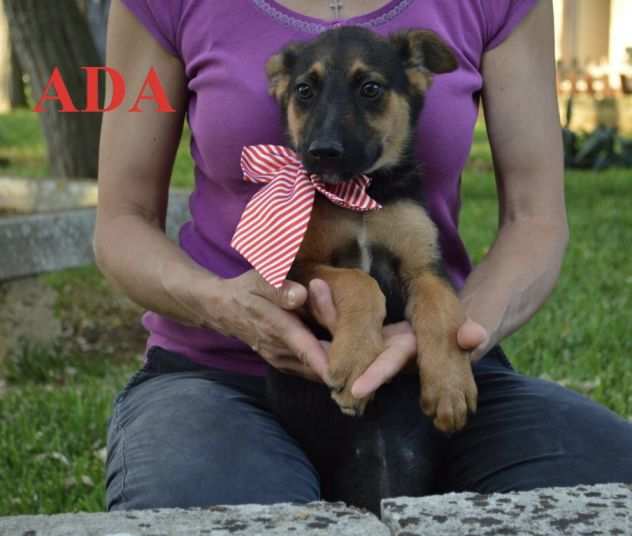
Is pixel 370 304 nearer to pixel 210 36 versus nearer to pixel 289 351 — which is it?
pixel 289 351

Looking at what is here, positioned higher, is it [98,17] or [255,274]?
[255,274]

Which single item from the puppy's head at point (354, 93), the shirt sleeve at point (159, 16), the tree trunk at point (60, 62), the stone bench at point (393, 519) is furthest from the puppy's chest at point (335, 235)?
the tree trunk at point (60, 62)

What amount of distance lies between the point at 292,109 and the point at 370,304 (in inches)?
19.3

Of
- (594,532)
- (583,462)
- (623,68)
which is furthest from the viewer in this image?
(623,68)

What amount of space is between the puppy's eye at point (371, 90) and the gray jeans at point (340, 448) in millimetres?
602

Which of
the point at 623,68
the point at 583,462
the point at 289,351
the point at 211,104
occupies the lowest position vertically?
the point at 623,68

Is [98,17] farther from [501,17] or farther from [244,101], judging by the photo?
[244,101]

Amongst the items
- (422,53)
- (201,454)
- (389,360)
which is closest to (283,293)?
(389,360)

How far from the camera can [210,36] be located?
268 centimetres

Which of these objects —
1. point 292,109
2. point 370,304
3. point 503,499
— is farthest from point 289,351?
point 503,499

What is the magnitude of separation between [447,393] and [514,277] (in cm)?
60

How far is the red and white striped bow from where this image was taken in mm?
2262

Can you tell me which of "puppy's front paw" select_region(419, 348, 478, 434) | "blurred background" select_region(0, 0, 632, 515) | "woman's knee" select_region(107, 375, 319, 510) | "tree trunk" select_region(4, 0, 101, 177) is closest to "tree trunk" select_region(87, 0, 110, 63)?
"blurred background" select_region(0, 0, 632, 515)

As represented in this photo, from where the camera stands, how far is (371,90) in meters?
2.42
